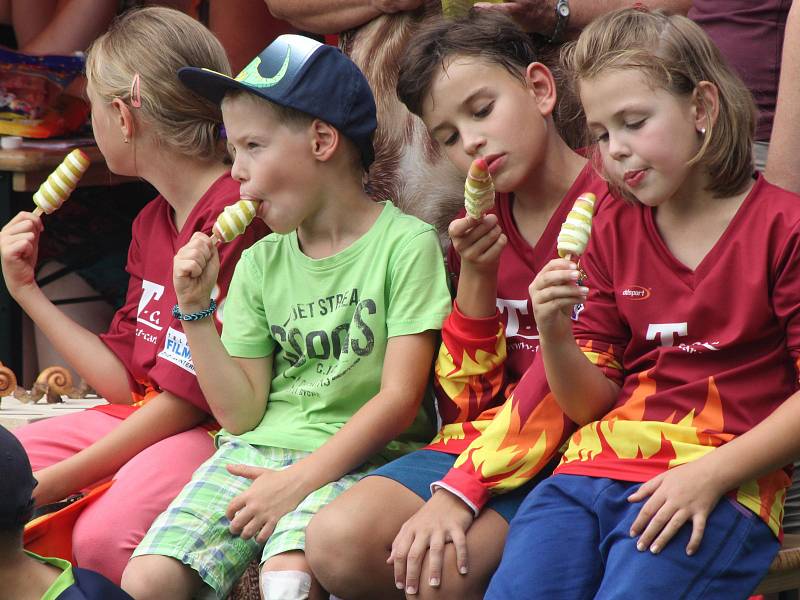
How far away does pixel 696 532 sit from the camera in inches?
78.3

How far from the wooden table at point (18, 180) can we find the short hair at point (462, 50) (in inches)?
66.1

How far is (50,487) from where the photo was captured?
280cm

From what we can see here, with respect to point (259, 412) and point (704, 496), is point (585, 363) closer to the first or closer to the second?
point (704, 496)

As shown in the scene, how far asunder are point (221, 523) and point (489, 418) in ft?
1.92

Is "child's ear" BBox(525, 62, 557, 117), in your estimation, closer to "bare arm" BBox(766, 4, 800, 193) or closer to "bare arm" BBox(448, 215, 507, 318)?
"bare arm" BBox(448, 215, 507, 318)

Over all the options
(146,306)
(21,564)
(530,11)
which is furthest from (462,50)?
(21,564)

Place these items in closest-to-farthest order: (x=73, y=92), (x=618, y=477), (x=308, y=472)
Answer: (x=618, y=477)
(x=308, y=472)
(x=73, y=92)

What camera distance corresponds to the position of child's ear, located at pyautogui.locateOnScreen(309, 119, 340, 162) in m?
2.71

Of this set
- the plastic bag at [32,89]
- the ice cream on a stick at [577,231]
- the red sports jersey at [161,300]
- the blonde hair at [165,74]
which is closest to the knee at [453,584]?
the ice cream on a stick at [577,231]

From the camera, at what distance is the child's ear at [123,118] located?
10.1 feet

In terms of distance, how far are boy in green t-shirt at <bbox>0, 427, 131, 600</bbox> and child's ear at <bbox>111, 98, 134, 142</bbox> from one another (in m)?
1.05

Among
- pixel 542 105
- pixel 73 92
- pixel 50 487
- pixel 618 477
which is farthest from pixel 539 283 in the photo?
pixel 73 92

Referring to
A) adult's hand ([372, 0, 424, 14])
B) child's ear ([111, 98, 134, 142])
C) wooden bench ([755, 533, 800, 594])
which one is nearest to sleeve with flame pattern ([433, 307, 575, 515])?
wooden bench ([755, 533, 800, 594])

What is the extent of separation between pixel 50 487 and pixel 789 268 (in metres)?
1.67
